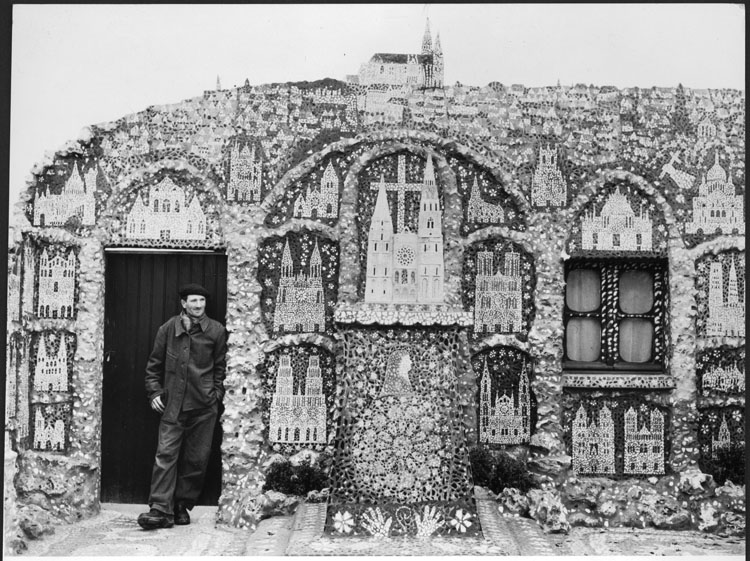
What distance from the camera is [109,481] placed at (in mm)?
6379

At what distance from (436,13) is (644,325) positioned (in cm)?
292

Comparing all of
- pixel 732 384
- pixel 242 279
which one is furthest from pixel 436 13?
pixel 732 384

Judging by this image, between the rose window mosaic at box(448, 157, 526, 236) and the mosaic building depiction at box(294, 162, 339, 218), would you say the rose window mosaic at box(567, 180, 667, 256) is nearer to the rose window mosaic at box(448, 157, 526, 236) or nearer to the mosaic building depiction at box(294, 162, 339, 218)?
the rose window mosaic at box(448, 157, 526, 236)

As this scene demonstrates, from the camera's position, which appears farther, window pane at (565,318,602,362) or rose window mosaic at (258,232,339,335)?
window pane at (565,318,602,362)

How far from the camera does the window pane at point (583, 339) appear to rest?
255 inches

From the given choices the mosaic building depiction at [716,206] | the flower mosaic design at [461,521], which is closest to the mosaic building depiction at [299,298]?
the flower mosaic design at [461,521]

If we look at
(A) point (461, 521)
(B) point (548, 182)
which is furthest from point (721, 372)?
(A) point (461, 521)

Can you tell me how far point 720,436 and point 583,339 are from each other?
126 centimetres

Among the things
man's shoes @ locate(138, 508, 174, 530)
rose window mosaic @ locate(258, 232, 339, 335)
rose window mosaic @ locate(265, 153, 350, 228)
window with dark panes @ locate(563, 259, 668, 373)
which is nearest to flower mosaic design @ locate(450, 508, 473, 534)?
window with dark panes @ locate(563, 259, 668, 373)

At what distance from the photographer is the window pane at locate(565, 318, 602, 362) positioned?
6.46m

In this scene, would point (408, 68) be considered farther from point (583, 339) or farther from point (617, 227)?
point (583, 339)

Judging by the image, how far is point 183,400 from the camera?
6.05 m

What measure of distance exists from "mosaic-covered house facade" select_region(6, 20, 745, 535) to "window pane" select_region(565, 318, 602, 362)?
10.8 inches

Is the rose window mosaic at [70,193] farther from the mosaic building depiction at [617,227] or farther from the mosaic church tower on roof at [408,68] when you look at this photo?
the mosaic building depiction at [617,227]
